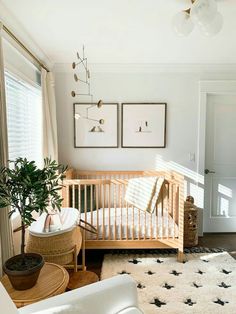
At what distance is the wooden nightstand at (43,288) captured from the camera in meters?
1.41

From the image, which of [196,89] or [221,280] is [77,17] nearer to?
[196,89]

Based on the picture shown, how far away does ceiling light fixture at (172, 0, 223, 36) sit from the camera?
1492 millimetres

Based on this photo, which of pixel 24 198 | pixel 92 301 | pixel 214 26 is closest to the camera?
pixel 92 301

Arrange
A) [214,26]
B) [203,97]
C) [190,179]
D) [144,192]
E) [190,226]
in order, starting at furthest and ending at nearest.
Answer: [190,179]
[203,97]
[190,226]
[144,192]
[214,26]

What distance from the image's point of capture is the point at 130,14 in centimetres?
197

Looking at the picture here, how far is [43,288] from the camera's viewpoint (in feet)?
4.91

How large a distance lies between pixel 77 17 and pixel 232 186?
9.58 feet

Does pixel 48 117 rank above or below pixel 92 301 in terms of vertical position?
above

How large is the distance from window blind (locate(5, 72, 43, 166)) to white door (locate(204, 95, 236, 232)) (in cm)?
227

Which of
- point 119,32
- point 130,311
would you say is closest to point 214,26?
point 119,32

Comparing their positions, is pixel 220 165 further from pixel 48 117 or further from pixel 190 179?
pixel 48 117

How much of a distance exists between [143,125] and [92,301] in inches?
100

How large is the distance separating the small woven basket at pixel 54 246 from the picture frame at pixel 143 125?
5.97 ft

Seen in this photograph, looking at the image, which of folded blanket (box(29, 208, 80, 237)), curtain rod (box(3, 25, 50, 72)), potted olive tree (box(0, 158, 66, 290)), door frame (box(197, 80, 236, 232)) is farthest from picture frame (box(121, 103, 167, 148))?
potted olive tree (box(0, 158, 66, 290))
